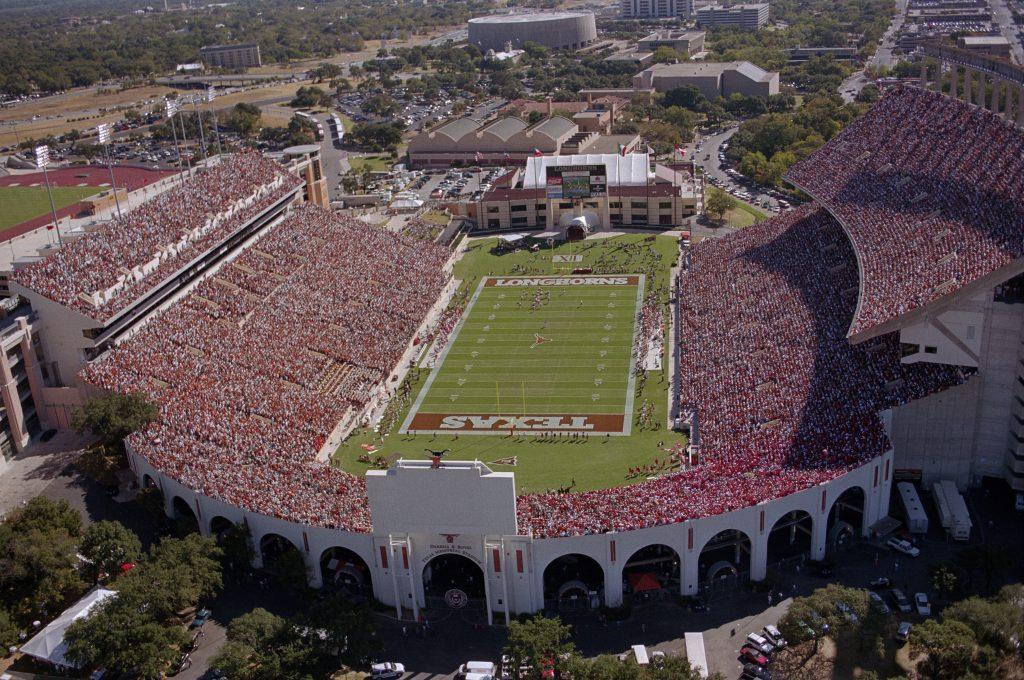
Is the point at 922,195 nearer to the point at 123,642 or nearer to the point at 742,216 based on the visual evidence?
the point at 742,216

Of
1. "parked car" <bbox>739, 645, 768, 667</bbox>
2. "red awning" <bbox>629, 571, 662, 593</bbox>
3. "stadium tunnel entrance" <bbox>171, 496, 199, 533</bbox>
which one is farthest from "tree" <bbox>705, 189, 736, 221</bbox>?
"parked car" <bbox>739, 645, 768, 667</bbox>

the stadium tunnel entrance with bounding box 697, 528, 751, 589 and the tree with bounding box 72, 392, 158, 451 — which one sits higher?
the tree with bounding box 72, 392, 158, 451

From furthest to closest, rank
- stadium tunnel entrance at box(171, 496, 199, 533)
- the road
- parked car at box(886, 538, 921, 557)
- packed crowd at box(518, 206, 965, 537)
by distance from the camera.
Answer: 1. the road
2. stadium tunnel entrance at box(171, 496, 199, 533)
3. parked car at box(886, 538, 921, 557)
4. packed crowd at box(518, 206, 965, 537)

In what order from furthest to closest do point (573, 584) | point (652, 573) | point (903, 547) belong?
point (903, 547) → point (652, 573) → point (573, 584)

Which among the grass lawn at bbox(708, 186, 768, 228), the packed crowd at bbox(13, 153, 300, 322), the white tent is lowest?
the grass lawn at bbox(708, 186, 768, 228)

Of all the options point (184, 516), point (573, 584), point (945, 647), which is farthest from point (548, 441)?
point (945, 647)

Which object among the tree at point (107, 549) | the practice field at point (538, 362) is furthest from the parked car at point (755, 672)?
the tree at point (107, 549)

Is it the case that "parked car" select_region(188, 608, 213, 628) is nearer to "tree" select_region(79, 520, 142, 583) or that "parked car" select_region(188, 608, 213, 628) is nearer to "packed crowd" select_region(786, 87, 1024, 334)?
"tree" select_region(79, 520, 142, 583)
